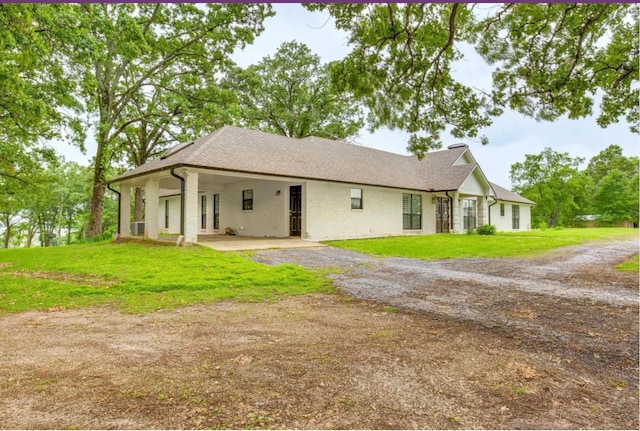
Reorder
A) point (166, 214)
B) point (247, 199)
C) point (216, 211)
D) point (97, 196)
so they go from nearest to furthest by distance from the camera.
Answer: point (247, 199) → point (97, 196) → point (216, 211) → point (166, 214)

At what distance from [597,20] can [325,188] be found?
12.6m

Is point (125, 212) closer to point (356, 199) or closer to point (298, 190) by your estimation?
point (298, 190)

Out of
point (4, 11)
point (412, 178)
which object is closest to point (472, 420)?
Result: point (4, 11)

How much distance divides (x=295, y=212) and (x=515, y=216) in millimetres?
22118

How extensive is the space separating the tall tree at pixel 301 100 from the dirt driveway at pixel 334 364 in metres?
30.0

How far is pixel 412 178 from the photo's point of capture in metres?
23.4

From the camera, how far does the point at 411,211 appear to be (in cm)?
2231

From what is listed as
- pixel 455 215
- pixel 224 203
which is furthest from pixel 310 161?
pixel 455 215

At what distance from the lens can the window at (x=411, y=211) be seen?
21.9 m

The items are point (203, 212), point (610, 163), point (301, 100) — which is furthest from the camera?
point (610, 163)

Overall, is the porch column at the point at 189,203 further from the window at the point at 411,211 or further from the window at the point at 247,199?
the window at the point at 411,211

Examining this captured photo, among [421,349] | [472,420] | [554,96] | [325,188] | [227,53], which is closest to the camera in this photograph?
[472,420]

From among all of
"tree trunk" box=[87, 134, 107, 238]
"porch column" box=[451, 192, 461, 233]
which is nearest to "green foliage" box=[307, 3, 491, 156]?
"porch column" box=[451, 192, 461, 233]

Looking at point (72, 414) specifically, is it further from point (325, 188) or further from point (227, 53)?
point (227, 53)
